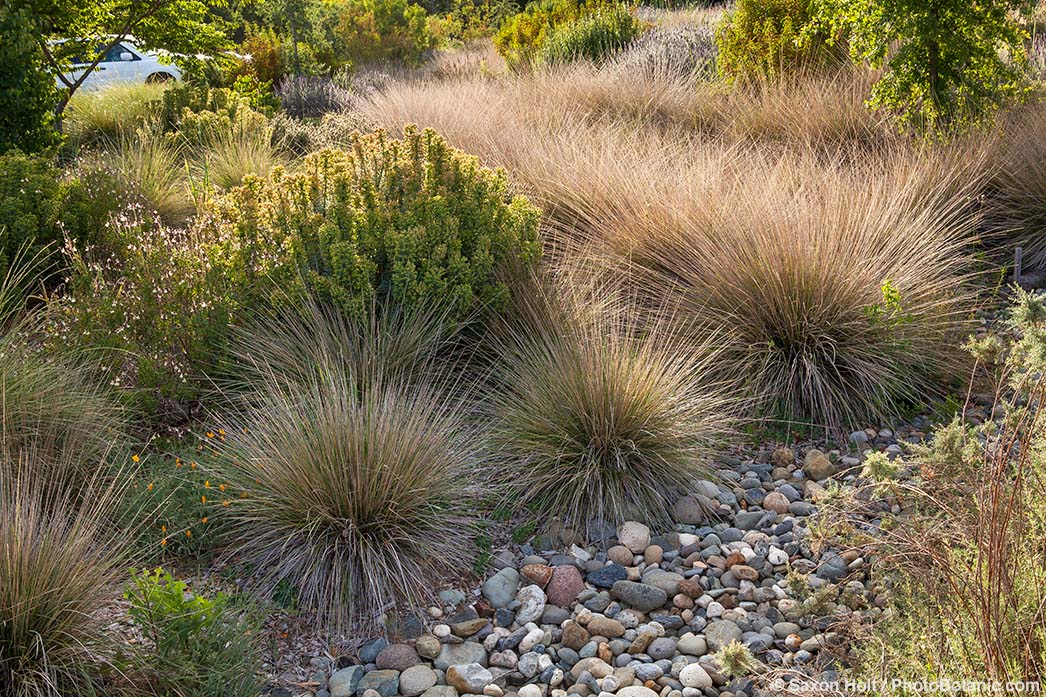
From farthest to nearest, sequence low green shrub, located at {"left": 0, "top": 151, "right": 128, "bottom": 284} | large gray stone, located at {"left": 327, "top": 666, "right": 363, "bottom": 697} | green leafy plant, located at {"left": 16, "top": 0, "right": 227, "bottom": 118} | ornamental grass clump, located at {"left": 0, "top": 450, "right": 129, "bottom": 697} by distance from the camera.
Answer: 1. green leafy plant, located at {"left": 16, "top": 0, "right": 227, "bottom": 118}
2. low green shrub, located at {"left": 0, "top": 151, "right": 128, "bottom": 284}
3. large gray stone, located at {"left": 327, "top": 666, "right": 363, "bottom": 697}
4. ornamental grass clump, located at {"left": 0, "top": 450, "right": 129, "bottom": 697}

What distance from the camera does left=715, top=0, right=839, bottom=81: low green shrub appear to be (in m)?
8.42

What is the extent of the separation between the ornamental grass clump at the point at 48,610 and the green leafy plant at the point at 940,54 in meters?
5.71

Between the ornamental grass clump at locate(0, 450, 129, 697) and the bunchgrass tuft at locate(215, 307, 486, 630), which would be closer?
the ornamental grass clump at locate(0, 450, 129, 697)

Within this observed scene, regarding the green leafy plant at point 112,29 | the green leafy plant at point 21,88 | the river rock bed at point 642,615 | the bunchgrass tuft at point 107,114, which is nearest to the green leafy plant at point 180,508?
the river rock bed at point 642,615

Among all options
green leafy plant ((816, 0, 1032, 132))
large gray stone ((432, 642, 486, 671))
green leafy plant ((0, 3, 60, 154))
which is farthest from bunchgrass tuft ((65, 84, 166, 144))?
large gray stone ((432, 642, 486, 671))

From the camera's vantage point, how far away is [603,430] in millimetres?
3801

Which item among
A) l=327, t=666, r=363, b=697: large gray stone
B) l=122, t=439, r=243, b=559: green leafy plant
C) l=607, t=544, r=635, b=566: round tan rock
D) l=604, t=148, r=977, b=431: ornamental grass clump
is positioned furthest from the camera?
l=604, t=148, r=977, b=431: ornamental grass clump

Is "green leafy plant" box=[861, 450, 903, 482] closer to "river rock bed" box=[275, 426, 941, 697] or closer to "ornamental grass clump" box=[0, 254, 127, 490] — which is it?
"river rock bed" box=[275, 426, 941, 697]

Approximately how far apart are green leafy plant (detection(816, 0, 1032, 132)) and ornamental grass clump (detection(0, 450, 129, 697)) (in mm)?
5715

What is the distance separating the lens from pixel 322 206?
486cm

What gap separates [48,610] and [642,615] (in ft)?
6.16

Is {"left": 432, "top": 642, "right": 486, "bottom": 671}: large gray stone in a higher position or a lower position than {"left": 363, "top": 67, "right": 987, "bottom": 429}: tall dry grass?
lower

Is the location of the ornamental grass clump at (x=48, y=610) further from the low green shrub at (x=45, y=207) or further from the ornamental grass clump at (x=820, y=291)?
the low green shrub at (x=45, y=207)

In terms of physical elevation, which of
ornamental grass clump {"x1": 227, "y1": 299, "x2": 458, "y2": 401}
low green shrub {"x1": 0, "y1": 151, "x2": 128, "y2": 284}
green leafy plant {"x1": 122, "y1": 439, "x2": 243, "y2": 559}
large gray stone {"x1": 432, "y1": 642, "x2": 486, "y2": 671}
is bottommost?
large gray stone {"x1": 432, "y1": 642, "x2": 486, "y2": 671}
